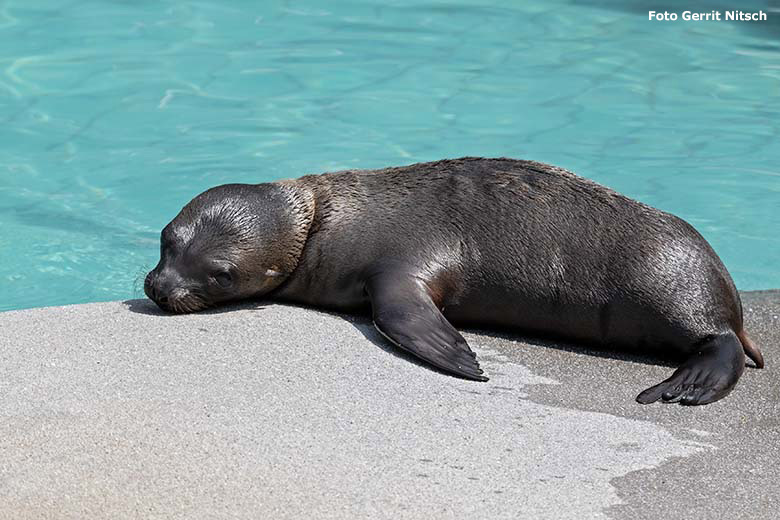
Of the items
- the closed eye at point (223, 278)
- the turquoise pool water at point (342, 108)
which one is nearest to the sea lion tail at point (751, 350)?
the closed eye at point (223, 278)

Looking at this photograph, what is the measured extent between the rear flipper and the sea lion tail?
16cm

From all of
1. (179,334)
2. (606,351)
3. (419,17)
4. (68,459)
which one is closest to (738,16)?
(419,17)

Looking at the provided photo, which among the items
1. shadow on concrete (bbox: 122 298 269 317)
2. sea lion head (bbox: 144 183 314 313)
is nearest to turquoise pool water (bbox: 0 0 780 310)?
shadow on concrete (bbox: 122 298 269 317)

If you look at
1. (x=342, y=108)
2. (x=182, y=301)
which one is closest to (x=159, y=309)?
(x=182, y=301)

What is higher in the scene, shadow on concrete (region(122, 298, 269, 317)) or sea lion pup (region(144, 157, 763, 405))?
sea lion pup (region(144, 157, 763, 405))

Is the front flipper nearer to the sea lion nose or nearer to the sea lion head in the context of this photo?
the sea lion head

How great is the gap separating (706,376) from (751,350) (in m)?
0.50

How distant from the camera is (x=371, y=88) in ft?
35.4

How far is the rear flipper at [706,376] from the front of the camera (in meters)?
4.93

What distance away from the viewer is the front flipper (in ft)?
16.5

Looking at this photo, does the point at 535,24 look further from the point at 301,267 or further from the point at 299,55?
the point at 301,267

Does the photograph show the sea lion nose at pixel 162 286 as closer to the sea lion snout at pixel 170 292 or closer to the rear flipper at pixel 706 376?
the sea lion snout at pixel 170 292

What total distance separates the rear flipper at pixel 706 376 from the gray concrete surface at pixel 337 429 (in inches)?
2.9

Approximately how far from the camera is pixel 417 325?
5246 millimetres
